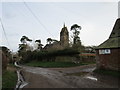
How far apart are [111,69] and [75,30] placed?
120ft

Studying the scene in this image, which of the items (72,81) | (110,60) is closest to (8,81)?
(72,81)

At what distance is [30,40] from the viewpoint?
70125 mm

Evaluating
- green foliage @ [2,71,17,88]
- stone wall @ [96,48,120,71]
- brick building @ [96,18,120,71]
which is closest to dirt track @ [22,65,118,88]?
green foliage @ [2,71,17,88]

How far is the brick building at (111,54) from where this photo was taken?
16477 millimetres

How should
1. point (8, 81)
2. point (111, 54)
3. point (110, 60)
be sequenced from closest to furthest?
point (8, 81) < point (111, 54) < point (110, 60)

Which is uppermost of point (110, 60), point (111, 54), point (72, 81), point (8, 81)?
point (111, 54)

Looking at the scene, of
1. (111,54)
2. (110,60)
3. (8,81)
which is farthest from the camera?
(110,60)

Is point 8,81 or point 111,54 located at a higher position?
point 111,54

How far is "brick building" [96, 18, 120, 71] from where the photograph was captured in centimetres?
1648

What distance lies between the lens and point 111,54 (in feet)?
56.5

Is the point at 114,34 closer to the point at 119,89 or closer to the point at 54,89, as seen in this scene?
the point at 119,89

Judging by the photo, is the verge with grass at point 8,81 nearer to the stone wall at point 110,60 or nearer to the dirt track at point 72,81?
the dirt track at point 72,81

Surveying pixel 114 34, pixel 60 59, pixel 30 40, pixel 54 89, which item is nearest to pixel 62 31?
pixel 30 40

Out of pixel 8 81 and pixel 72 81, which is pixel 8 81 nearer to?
pixel 8 81
